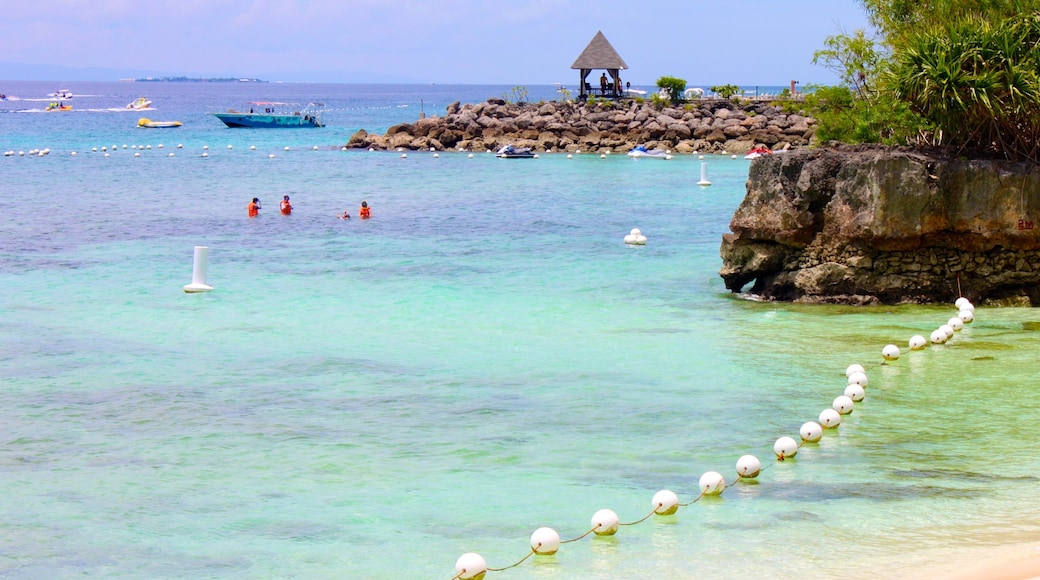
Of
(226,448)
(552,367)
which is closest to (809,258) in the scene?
(552,367)

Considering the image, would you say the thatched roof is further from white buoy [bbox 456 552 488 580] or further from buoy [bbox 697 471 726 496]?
white buoy [bbox 456 552 488 580]

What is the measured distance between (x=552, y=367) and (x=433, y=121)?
189 ft

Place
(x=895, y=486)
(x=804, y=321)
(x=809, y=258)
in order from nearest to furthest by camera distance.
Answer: (x=895, y=486), (x=804, y=321), (x=809, y=258)

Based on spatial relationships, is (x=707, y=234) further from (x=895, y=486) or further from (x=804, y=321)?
(x=895, y=486)

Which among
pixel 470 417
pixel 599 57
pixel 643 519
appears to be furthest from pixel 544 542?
pixel 599 57

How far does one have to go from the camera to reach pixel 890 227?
1814 centimetres

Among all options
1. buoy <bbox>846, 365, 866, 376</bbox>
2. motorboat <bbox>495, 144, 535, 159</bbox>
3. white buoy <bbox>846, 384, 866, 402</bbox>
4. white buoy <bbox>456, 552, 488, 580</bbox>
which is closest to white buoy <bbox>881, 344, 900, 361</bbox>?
buoy <bbox>846, 365, 866, 376</bbox>

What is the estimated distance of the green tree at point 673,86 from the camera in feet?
240

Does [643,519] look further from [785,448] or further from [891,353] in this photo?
[891,353]

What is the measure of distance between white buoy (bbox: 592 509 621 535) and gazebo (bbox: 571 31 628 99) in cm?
6946

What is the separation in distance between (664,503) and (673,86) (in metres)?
66.4

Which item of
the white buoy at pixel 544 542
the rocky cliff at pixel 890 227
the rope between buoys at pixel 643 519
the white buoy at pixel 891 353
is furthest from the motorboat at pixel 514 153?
the white buoy at pixel 544 542

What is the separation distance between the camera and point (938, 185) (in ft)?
59.4

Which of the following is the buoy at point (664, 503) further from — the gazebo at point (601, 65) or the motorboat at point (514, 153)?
the gazebo at point (601, 65)
